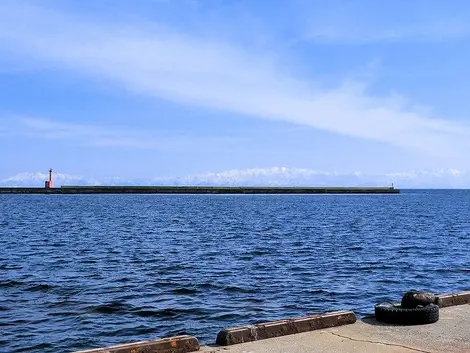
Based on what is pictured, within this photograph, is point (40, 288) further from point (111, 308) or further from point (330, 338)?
point (330, 338)

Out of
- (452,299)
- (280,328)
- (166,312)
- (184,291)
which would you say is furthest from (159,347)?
(184,291)

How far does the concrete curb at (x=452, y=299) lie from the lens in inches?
356

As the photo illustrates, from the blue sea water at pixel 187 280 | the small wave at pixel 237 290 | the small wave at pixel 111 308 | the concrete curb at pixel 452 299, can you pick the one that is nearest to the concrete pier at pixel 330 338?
the concrete curb at pixel 452 299

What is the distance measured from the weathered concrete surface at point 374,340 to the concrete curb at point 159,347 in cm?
21

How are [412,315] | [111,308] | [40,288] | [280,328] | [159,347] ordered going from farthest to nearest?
[40,288], [111,308], [412,315], [280,328], [159,347]

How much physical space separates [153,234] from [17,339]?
86.4ft

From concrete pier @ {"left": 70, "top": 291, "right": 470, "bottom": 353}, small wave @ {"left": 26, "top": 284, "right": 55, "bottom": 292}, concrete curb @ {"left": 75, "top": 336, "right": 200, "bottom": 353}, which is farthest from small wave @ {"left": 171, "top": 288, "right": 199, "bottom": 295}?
concrete curb @ {"left": 75, "top": 336, "right": 200, "bottom": 353}

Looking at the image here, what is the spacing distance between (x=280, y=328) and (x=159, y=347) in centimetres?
175

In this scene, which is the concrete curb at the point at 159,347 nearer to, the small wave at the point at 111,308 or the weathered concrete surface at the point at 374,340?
the weathered concrete surface at the point at 374,340

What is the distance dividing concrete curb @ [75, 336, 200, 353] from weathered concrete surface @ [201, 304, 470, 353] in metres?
0.21

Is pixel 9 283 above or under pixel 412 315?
under

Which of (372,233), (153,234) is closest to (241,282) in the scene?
(153,234)

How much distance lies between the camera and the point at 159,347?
6.51 m

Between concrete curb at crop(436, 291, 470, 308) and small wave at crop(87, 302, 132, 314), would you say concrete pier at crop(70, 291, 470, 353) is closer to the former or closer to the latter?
concrete curb at crop(436, 291, 470, 308)
